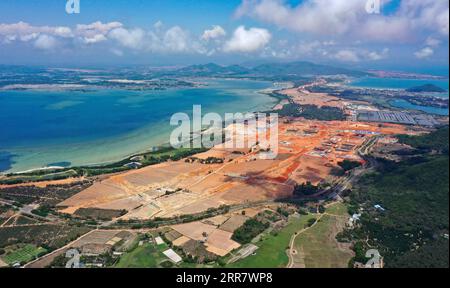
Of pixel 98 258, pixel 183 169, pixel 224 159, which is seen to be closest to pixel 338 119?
pixel 224 159

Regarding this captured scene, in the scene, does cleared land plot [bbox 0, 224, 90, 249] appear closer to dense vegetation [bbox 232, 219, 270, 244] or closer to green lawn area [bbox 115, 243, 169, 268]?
green lawn area [bbox 115, 243, 169, 268]

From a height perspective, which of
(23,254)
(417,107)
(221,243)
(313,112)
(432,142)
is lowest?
(23,254)

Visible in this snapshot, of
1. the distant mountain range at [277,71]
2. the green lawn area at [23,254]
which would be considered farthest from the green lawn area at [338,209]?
the distant mountain range at [277,71]

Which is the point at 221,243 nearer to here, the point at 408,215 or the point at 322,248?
the point at 322,248

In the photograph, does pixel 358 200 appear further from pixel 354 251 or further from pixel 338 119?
pixel 338 119

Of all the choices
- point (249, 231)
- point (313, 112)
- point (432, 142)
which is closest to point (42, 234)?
point (249, 231)

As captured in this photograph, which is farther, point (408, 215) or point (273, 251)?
point (408, 215)
